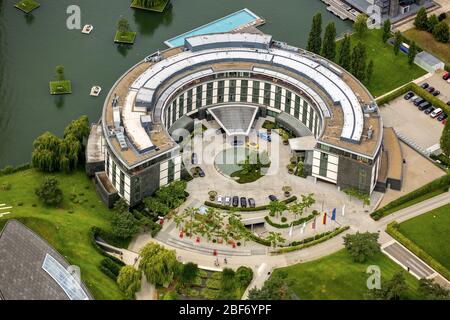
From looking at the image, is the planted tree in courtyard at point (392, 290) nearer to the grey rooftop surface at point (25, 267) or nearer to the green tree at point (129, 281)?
the green tree at point (129, 281)

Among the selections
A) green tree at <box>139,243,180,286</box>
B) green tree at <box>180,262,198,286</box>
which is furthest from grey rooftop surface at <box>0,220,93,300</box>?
green tree at <box>180,262,198,286</box>

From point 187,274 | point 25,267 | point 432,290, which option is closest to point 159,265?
point 187,274

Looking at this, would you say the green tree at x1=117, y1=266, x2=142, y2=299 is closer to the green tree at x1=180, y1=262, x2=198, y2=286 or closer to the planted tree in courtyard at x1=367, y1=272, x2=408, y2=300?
the green tree at x1=180, y1=262, x2=198, y2=286

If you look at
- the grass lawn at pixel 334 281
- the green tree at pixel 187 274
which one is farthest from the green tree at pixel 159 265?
the grass lawn at pixel 334 281

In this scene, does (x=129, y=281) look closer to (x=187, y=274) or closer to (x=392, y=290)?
(x=187, y=274)
